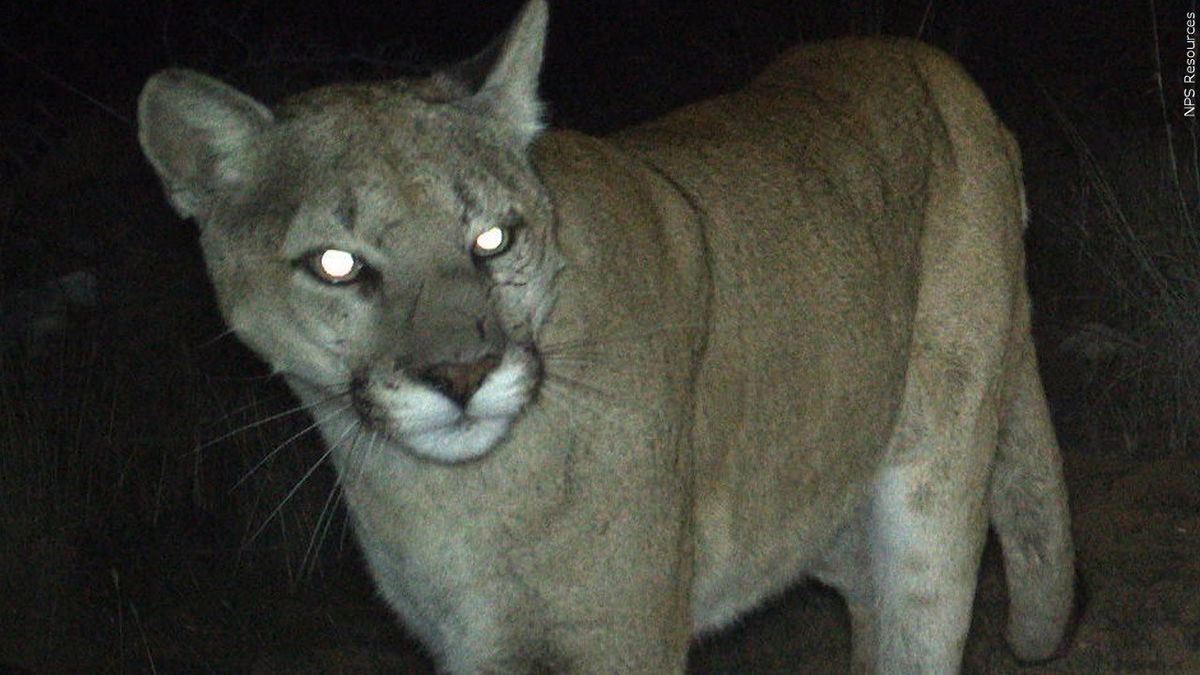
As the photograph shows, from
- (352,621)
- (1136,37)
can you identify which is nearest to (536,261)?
(352,621)

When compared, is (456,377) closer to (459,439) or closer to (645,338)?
(459,439)

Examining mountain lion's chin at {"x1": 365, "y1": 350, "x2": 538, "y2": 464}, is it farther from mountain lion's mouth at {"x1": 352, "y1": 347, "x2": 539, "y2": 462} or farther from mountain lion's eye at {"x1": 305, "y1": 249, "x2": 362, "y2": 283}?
mountain lion's eye at {"x1": 305, "y1": 249, "x2": 362, "y2": 283}

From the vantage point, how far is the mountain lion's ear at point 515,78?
3.18 m

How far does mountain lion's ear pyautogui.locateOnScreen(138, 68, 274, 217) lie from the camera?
3.01m

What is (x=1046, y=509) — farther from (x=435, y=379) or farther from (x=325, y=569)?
(x=325, y=569)

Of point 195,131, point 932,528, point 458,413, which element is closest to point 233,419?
point 932,528

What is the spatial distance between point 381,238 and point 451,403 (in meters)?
0.31

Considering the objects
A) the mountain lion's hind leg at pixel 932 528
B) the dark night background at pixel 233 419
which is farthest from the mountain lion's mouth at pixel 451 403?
the mountain lion's hind leg at pixel 932 528

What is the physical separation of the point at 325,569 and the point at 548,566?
3.13 metres

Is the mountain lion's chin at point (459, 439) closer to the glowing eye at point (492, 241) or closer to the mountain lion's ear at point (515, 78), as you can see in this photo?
the glowing eye at point (492, 241)

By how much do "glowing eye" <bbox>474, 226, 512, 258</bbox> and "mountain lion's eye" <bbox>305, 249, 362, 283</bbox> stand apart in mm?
218

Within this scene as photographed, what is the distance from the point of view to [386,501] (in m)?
3.17

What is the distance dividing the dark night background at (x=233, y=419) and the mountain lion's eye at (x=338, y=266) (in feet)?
4.17

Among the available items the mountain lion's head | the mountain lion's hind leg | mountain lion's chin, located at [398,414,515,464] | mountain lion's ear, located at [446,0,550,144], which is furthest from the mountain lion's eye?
the mountain lion's hind leg
